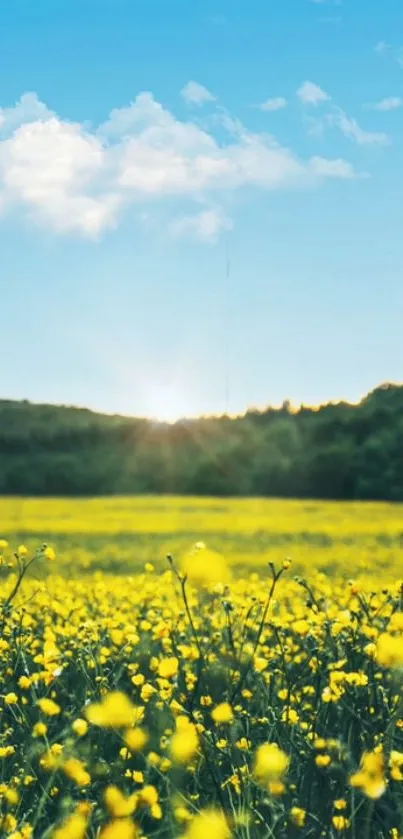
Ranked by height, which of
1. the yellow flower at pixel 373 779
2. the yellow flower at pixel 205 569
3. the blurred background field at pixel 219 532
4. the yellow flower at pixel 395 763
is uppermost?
the yellow flower at pixel 205 569

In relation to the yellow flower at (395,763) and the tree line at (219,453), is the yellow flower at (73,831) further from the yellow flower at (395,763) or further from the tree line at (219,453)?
the tree line at (219,453)

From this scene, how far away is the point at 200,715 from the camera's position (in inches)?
126

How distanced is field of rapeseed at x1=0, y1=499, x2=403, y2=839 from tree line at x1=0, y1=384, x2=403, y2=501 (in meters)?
16.6

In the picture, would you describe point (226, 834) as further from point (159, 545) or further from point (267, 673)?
point (159, 545)

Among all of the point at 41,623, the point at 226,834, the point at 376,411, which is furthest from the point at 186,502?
the point at 226,834

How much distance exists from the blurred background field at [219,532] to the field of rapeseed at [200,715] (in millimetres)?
3012

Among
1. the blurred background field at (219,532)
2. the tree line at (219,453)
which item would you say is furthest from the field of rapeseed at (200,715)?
the tree line at (219,453)

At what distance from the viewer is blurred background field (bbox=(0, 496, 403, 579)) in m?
11.8

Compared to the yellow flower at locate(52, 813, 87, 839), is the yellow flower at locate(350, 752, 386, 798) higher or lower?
higher

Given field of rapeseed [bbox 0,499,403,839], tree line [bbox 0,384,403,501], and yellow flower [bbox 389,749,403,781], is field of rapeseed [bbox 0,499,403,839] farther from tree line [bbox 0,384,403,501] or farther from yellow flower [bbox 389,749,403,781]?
tree line [bbox 0,384,403,501]

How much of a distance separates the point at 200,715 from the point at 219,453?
23.6 m

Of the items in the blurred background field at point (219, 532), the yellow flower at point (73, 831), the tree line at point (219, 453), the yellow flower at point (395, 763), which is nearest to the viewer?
the yellow flower at point (73, 831)

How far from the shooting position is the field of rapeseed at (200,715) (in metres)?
2.48

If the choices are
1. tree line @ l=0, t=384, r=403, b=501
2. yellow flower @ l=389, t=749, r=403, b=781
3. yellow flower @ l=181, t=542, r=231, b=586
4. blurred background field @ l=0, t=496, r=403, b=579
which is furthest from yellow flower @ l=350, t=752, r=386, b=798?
tree line @ l=0, t=384, r=403, b=501
